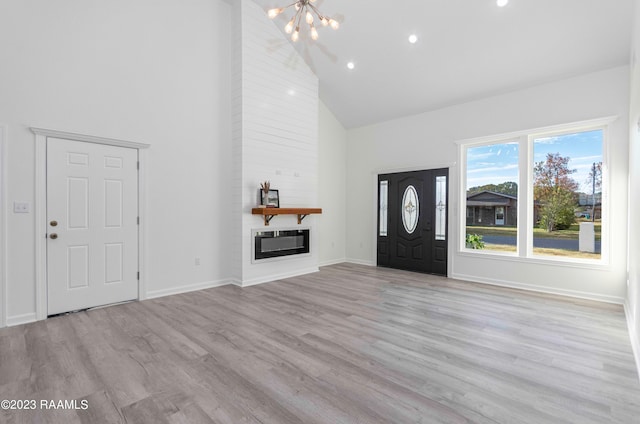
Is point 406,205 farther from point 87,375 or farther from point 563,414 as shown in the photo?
point 87,375

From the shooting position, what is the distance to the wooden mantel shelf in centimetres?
522

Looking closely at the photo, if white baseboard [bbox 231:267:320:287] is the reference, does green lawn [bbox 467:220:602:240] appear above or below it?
above

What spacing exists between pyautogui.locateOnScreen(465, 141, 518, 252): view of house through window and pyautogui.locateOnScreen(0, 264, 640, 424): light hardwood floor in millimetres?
1444

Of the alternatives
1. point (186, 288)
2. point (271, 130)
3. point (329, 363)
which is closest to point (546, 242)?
point (329, 363)

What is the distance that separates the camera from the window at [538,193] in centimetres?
458

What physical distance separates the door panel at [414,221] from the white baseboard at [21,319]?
5.77m

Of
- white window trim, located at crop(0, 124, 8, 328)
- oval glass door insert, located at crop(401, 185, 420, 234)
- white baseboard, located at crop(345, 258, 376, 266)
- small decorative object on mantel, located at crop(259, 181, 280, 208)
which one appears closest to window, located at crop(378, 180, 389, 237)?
oval glass door insert, located at crop(401, 185, 420, 234)

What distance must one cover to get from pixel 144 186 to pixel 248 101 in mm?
2152

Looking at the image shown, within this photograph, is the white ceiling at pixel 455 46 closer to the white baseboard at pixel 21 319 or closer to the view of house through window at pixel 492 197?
the view of house through window at pixel 492 197

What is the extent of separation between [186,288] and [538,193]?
19.0 ft

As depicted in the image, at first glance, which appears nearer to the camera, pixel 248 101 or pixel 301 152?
pixel 248 101

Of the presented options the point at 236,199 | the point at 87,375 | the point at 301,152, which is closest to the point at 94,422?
A: the point at 87,375

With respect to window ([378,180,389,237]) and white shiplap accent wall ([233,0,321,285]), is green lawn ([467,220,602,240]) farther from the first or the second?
white shiplap accent wall ([233,0,321,285])

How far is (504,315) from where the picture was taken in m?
3.74
